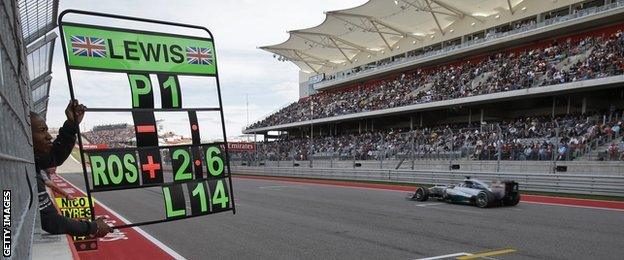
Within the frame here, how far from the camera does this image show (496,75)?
3206 centimetres

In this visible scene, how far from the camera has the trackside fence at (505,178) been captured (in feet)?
52.6

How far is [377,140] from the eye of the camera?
3703 centimetres

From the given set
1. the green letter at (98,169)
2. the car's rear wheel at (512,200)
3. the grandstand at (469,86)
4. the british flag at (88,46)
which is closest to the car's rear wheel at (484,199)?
the car's rear wheel at (512,200)

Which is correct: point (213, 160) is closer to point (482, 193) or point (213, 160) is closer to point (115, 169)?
point (115, 169)

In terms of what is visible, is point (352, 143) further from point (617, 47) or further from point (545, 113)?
point (617, 47)

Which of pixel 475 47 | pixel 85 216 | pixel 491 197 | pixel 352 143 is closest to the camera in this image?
pixel 85 216

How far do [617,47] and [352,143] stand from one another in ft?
64.6

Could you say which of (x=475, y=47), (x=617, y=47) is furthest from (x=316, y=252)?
(x=475, y=47)

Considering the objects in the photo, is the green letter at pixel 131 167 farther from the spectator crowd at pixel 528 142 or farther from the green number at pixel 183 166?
the spectator crowd at pixel 528 142

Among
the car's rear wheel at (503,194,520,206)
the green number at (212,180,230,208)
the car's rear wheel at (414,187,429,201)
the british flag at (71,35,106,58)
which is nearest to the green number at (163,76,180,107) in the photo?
the british flag at (71,35,106,58)

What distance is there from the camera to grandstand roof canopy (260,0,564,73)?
3847 centimetres

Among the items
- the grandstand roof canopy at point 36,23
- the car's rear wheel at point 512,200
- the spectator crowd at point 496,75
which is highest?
the spectator crowd at point 496,75

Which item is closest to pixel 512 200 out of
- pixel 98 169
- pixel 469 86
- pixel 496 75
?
pixel 98 169

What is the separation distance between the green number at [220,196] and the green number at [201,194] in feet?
0.25
